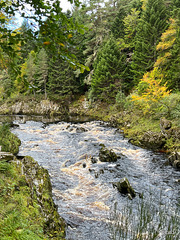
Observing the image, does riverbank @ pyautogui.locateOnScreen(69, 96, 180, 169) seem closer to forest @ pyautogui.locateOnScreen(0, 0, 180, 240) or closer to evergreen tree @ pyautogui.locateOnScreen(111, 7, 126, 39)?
forest @ pyautogui.locateOnScreen(0, 0, 180, 240)

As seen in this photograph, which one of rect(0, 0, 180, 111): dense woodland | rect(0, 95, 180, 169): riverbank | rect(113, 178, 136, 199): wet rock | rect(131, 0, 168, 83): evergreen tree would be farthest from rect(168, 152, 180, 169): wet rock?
rect(131, 0, 168, 83): evergreen tree

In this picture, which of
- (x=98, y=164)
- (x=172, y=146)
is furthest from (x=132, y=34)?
(x=98, y=164)

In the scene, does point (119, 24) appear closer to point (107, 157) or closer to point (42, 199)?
point (107, 157)

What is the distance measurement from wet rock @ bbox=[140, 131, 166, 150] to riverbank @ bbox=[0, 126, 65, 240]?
811cm

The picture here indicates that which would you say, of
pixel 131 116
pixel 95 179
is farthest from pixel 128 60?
pixel 95 179

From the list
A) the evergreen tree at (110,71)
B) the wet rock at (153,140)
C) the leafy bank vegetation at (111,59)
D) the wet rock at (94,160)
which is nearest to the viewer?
the leafy bank vegetation at (111,59)

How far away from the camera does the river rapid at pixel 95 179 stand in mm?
4320

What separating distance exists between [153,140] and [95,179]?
5896 mm

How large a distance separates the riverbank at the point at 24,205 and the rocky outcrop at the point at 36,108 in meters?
25.3

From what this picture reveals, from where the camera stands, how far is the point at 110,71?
24.3 meters

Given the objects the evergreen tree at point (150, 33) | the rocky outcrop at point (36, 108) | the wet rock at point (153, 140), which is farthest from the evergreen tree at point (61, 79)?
the wet rock at point (153, 140)

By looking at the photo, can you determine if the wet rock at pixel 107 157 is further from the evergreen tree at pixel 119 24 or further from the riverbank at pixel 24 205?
the evergreen tree at pixel 119 24

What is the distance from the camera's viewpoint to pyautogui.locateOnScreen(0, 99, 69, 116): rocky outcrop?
1176 inches

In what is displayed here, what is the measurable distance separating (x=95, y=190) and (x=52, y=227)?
2.75 meters
